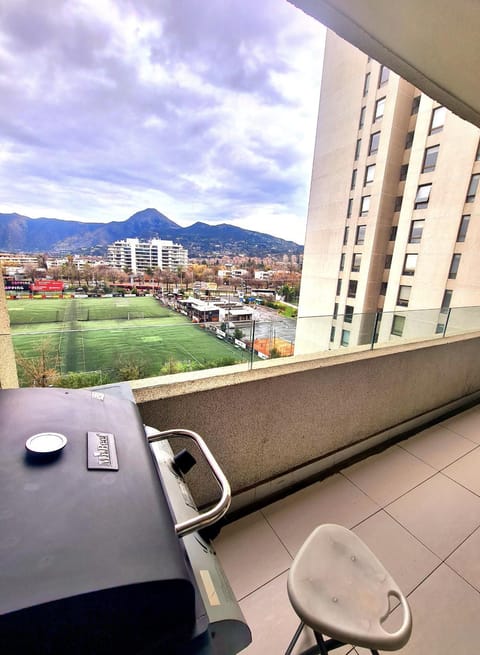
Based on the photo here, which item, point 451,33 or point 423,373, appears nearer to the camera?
point 451,33

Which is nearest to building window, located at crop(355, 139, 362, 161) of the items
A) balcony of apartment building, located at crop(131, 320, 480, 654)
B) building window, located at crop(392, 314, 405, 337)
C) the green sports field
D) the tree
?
building window, located at crop(392, 314, 405, 337)

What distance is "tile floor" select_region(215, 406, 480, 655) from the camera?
1.12 m

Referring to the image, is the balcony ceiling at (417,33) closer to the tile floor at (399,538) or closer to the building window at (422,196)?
the tile floor at (399,538)

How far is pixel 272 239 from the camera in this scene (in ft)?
34.7

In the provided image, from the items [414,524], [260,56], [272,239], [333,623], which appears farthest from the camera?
[272,239]

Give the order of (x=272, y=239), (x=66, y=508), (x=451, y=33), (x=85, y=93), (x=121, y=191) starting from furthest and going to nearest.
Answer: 1. (x=121, y=191)
2. (x=272, y=239)
3. (x=85, y=93)
4. (x=451, y=33)
5. (x=66, y=508)

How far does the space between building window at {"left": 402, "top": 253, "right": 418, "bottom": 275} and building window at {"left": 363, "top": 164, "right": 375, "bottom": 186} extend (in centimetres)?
480

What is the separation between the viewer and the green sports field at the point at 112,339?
1.07 m

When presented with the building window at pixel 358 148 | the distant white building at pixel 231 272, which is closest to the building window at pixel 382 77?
the building window at pixel 358 148

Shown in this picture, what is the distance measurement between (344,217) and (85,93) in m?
13.9

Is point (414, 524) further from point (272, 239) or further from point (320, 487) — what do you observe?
point (272, 239)

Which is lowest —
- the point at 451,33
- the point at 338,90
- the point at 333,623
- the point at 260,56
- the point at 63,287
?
the point at 333,623

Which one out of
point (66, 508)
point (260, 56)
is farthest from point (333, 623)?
point (260, 56)

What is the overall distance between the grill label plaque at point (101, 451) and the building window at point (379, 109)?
61.4 feet
